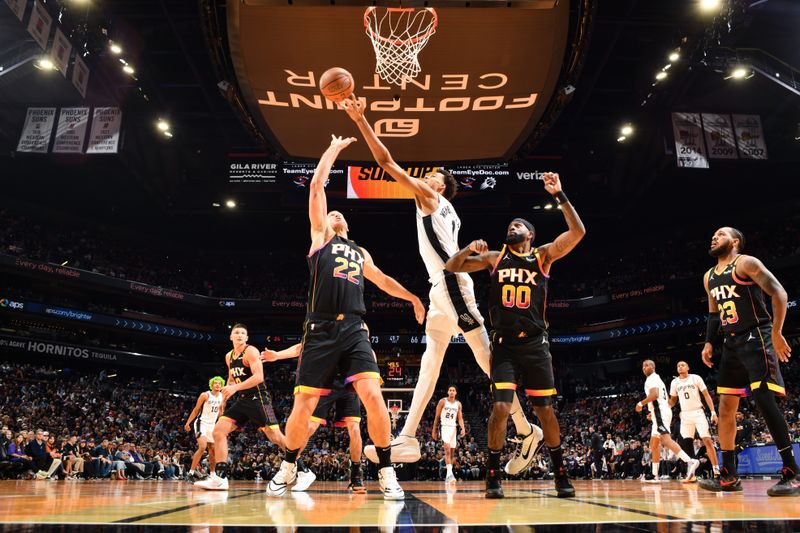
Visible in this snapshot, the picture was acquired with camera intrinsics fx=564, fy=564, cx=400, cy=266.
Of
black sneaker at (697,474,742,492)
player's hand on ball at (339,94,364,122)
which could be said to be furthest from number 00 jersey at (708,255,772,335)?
player's hand on ball at (339,94,364,122)

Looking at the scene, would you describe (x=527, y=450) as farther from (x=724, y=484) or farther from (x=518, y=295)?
(x=724, y=484)

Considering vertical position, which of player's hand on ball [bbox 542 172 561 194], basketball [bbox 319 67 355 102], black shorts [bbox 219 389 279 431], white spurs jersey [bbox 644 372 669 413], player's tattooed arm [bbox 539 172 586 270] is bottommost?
black shorts [bbox 219 389 279 431]

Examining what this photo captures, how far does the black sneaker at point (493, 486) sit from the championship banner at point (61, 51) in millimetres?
17277

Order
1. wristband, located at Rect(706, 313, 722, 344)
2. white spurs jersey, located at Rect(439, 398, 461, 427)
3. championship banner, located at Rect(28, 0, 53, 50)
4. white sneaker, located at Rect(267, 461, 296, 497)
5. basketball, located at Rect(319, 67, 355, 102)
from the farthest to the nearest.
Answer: championship banner, located at Rect(28, 0, 53, 50) → white spurs jersey, located at Rect(439, 398, 461, 427) → wristband, located at Rect(706, 313, 722, 344) → basketball, located at Rect(319, 67, 355, 102) → white sneaker, located at Rect(267, 461, 296, 497)

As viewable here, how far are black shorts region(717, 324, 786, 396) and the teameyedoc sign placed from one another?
5978 millimetres

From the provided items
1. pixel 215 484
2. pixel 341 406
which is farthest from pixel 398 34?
pixel 215 484

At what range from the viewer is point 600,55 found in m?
20.5

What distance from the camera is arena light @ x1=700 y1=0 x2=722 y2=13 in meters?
14.6

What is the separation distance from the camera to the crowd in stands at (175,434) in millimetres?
16344

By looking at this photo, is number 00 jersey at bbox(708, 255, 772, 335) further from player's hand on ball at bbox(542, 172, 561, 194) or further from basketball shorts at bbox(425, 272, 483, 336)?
basketball shorts at bbox(425, 272, 483, 336)

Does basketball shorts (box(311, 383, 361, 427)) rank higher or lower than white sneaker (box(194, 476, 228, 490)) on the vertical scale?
higher

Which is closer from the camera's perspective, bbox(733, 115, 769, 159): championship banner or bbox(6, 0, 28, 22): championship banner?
bbox(6, 0, 28, 22): championship banner

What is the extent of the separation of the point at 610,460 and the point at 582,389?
41.5ft

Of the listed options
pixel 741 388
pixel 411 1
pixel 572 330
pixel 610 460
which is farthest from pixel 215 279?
pixel 741 388
